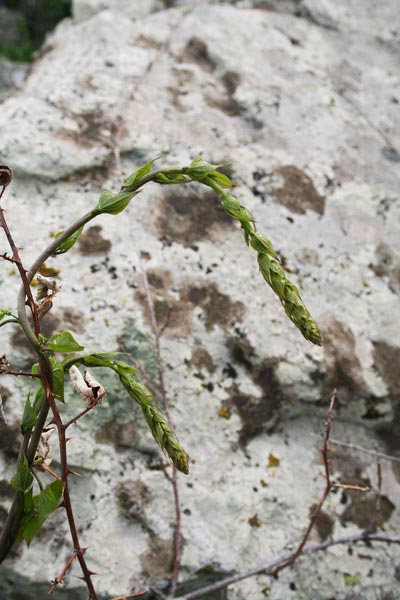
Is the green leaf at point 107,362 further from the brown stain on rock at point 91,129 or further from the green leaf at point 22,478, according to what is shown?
the brown stain on rock at point 91,129

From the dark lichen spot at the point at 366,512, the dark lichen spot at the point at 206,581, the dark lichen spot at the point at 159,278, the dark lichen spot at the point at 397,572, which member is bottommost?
the dark lichen spot at the point at 206,581

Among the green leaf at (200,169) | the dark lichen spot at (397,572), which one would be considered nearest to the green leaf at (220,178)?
the green leaf at (200,169)

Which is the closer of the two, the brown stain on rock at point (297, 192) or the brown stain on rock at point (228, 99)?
the brown stain on rock at point (297, 192)

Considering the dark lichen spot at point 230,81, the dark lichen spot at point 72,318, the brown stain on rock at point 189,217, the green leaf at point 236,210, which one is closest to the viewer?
the green leaf at point 236,210

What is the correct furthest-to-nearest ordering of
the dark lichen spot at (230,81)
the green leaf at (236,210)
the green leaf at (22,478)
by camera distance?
1. the dark lichen spot at (230,81)
2. the green leaf at (22,478)
3. the green leaf at (236,210)

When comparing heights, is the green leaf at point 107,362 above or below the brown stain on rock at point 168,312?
above

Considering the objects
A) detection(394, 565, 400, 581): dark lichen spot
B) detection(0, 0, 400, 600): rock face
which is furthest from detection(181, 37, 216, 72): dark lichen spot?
detection(394, 565, 400, 581): dark lichen spot

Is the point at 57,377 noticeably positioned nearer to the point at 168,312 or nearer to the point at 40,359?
the point at 40,359
